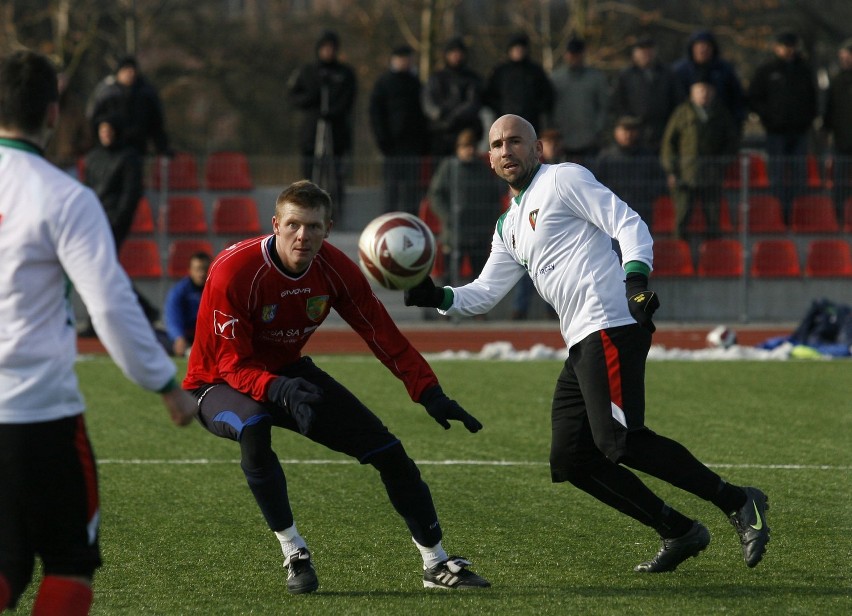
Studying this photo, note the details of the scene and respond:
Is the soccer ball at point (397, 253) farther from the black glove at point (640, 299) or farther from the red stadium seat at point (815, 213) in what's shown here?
the red stadium seat at point (815, 213)

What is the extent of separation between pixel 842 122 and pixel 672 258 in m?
2.67

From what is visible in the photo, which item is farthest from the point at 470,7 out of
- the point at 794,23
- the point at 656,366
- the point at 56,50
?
the point at 656,366

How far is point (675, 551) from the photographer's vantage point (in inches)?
224

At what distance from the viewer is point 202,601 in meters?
5.26

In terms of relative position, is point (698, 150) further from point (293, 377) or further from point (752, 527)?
point (293, 377)

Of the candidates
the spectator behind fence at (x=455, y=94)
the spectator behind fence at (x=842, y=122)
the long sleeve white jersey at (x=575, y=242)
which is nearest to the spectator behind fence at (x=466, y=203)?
the spectator behind fence at (x=455, y=94)

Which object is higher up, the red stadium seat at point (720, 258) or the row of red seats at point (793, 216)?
the row of red seats at point (793, 216)

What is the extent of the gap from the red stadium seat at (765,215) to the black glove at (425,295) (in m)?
11.4

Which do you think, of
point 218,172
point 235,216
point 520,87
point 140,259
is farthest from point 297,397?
point 218,172

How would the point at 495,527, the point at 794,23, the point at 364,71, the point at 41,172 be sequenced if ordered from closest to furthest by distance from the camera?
the point at 41,172 → the point at 495,527 → the point at 794,23 → the point at 364,71

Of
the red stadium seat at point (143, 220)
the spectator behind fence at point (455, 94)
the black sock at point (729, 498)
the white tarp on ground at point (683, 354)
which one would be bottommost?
the white tarp on ground at point (683, 354)

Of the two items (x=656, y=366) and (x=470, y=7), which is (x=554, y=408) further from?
(x=470, y=7)

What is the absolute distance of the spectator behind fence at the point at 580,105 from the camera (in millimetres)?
16250

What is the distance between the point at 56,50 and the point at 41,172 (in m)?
25.6
